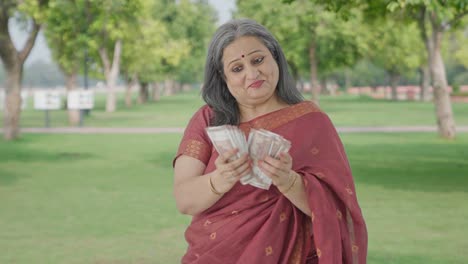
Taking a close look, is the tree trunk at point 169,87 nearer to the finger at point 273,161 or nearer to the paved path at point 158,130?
the paved path at point 158,130

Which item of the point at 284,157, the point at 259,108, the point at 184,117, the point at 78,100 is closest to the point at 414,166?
the point at 259,108

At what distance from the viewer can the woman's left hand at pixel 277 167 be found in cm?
302

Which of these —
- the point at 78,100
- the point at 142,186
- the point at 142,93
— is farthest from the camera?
the point at 142,93

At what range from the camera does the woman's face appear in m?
3.46

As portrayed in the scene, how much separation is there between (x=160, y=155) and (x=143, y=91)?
1958 inches

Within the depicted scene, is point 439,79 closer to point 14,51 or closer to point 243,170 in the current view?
point 14,51

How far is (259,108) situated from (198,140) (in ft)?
1.01

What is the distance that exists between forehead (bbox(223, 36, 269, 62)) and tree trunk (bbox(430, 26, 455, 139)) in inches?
719

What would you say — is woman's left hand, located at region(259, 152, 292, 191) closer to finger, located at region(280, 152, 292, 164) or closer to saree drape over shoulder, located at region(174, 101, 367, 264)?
finger, located at region(280, 152, 292, 164)

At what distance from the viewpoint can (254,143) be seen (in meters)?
3.00

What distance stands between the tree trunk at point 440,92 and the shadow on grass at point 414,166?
162cm

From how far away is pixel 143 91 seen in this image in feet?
221

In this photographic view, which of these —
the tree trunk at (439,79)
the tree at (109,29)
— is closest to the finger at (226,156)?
the tree trunk at (439,79)

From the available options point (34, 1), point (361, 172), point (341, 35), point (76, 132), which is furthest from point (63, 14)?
point (361, 172)
